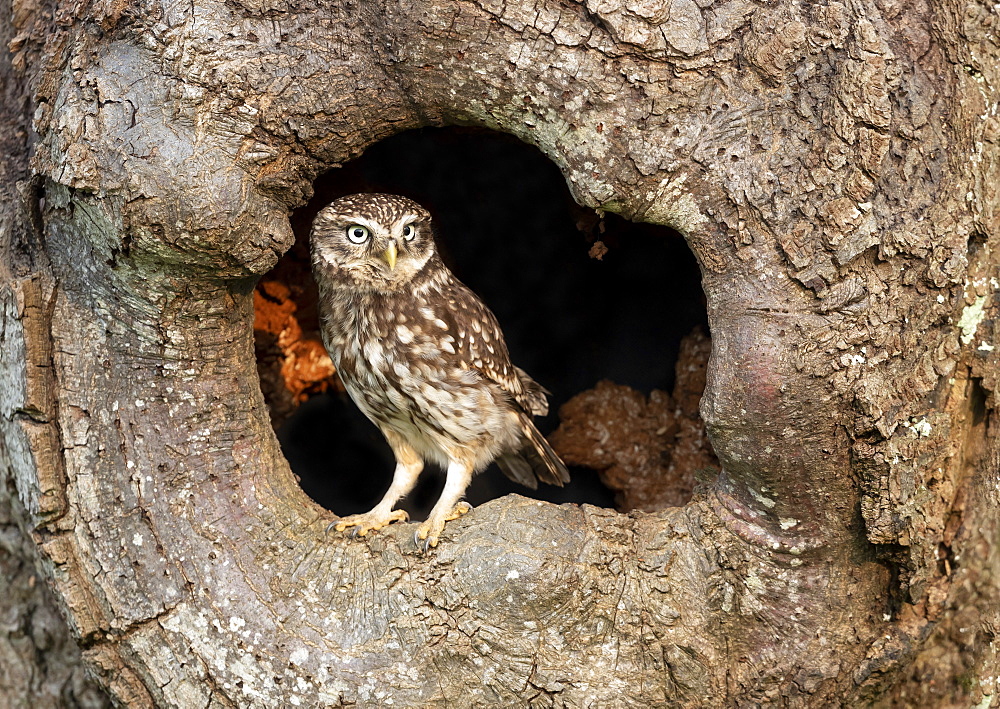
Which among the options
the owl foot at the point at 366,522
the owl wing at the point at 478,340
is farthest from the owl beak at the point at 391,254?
A: the owl foot at the point at 366,522

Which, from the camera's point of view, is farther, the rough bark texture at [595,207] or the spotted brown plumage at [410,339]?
the spotted brown plumage at [410,339]

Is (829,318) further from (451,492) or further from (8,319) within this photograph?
(8,319)

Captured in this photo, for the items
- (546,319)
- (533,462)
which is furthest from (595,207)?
(546,319)

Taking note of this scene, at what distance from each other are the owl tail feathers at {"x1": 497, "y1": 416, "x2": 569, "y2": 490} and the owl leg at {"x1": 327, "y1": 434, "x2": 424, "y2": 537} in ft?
1.26

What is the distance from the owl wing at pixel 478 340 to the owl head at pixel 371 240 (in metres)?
0.19

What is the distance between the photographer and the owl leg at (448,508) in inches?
102

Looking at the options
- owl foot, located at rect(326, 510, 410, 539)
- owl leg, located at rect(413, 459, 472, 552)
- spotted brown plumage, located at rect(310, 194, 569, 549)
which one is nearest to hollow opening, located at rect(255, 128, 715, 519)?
spotted brown plumage, located at rect(310, 194, 569, 549)

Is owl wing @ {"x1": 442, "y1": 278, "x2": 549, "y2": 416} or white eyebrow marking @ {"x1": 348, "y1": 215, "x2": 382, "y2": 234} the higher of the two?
white eyebrow marking @ {"x1": 348, "y1": 215, "x2": 382, "y2": 234}

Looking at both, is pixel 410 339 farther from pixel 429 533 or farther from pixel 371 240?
pixel 429 533

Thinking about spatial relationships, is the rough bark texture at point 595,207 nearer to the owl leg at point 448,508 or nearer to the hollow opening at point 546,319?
the owl leg at point 448,508

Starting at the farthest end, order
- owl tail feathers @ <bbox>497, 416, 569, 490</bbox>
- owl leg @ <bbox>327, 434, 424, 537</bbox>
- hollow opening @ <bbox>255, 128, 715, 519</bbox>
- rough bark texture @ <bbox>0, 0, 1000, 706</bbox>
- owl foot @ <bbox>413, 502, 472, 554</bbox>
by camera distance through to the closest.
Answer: hollow opening @ <bbox>255, 128, 715, 519</bbox> < owl tail feathers @ <bbox>497, 416, 569, 490</bbox> < owl leg @ <bbox>327, 434, 424, 537</bbox> < owl foot @ <bbox>413, 502, 472, 554</bbox> < rough bark texture @ <bbox>0, 0, 1000, 706</bbox>

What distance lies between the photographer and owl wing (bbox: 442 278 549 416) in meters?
2.91

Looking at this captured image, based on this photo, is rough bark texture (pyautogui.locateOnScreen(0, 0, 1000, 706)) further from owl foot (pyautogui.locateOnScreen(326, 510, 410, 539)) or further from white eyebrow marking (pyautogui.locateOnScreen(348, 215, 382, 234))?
white eyebrow marking (pyautogui.locateOnScreen(348, 215, 382, 234))

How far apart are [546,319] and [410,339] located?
1104 mm
